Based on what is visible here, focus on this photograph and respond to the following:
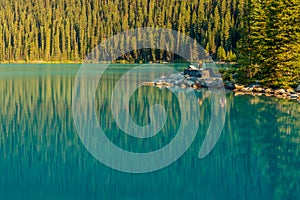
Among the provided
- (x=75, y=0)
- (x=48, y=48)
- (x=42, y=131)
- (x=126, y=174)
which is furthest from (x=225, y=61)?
(x=75, y=0)

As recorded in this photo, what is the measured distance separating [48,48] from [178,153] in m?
107

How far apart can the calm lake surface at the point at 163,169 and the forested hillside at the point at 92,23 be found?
80.8 m

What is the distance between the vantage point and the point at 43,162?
1536 cm

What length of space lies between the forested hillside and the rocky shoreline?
196 ft

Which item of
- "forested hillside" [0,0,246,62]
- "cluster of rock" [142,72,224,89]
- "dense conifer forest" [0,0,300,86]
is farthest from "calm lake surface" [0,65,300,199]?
"forested hillside" [0,0,246,62]

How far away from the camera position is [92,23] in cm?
13338

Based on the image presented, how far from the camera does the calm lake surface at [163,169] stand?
489 inches

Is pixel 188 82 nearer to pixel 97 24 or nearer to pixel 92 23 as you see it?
pixel 97 24

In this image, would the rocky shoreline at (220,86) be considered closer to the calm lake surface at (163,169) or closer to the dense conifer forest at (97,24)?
the calm lake surface at (163,169)

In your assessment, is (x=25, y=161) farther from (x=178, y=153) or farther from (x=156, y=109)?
(x=156, y=109)

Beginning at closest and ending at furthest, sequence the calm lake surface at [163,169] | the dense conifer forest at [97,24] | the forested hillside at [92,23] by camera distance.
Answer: the calm lake surface at [163,169], the dense conifer forest at [97,24], the forested hillside at [92,23]

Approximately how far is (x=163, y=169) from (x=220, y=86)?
998 inches

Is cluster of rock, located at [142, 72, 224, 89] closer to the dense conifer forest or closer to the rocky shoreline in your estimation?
the rocky shoreline

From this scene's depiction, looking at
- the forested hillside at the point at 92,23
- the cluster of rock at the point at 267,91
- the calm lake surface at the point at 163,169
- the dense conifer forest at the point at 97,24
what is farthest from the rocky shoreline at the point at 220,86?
the forested hillside at the point at 92,23
